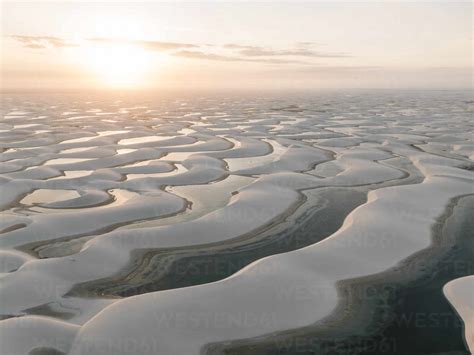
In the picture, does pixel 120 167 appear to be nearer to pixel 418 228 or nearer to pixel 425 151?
pixel 418 228

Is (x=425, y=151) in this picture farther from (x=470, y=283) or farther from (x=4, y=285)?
(x=4, y=285)

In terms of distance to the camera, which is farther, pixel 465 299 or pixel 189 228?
pixel 189 228

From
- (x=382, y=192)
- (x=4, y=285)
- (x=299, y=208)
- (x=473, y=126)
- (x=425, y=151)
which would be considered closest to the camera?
(x=4, y=285)

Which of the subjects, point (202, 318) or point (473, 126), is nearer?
point (202, 318)

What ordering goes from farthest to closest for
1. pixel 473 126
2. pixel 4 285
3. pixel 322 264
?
pixel 473 126 → pixel 322 264 → pixel 4 285

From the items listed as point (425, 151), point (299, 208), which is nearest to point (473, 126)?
point (425, 151)

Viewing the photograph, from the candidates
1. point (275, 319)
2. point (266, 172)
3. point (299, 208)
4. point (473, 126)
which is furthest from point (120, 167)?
point (473, 126)

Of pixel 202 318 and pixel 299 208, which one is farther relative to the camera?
pixel 299 208

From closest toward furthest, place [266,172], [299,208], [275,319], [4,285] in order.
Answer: [275,319] → [4,285] → [299,208] → [266,172]

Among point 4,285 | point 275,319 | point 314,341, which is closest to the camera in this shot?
point 314,341
